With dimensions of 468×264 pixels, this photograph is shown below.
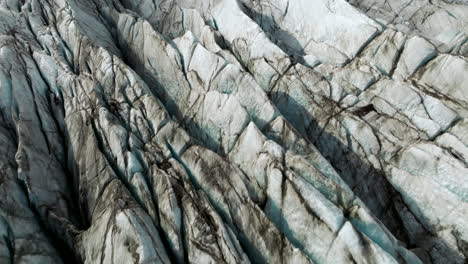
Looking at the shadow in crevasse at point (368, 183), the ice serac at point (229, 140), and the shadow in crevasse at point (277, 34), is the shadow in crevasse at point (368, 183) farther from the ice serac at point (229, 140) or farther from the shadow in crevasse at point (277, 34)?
the shadow in crevasse at point (277, 34)

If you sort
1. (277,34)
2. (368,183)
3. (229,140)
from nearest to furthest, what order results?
1. (229,140)
2. (368,183)
3. (277,34)

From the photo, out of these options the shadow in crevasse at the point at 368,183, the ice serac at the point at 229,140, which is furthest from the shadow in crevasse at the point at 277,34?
the shadow in crevasse at the point at 368,183

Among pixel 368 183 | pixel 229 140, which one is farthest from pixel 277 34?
pixel 368 183

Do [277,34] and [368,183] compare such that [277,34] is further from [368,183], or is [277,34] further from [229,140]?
[368,183]

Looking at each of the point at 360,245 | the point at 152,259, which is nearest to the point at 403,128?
the point at 360,245

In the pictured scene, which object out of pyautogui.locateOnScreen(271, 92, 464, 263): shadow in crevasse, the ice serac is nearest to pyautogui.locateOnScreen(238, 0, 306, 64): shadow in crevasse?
the ice serac
